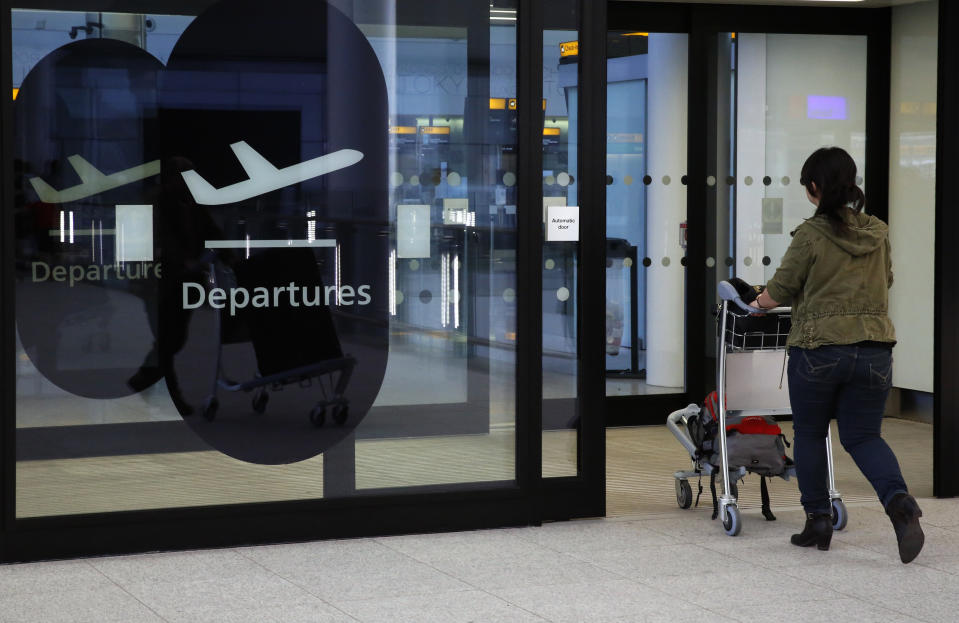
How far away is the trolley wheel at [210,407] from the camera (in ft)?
17.0

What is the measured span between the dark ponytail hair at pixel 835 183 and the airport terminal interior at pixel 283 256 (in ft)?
2.94

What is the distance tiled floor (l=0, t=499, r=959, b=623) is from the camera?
429 cm

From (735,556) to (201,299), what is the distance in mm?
2357

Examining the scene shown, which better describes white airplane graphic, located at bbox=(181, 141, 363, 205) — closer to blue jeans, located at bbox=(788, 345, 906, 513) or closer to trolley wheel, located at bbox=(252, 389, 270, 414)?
trolley wheel, located at bbox=(252, 389, 270, 414)

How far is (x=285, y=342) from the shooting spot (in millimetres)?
5270

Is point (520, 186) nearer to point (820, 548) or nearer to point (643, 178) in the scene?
point (820, 548)

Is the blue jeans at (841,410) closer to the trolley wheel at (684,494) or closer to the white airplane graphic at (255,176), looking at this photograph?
the trolley wheel at (684,494)

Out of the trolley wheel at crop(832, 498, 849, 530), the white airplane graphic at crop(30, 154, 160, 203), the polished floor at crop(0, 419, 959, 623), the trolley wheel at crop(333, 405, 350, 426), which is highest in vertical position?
the white airplane graphic at crop(30, 154, 160, 203)

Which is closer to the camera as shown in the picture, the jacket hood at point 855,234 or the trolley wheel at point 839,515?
the jacket hood at point 855,234

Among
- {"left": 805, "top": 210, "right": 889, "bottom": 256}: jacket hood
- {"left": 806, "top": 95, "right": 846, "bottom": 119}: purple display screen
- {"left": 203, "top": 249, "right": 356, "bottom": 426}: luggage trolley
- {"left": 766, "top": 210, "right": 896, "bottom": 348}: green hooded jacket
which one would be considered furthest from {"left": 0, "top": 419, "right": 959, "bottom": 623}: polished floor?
{"left": 806, "top": 95, "right": 846, "bottom": 119}: purple display screen

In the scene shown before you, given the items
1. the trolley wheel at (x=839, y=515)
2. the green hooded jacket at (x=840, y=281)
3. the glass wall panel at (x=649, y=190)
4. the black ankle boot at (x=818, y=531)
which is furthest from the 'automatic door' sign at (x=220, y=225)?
the glass wall panel at (x=649, y=190)

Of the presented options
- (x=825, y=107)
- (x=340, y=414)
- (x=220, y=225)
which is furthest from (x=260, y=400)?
(x=825, y=107)

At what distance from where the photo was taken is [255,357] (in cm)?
523

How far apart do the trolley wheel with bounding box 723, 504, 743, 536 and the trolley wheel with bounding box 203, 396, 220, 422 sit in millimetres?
2169
